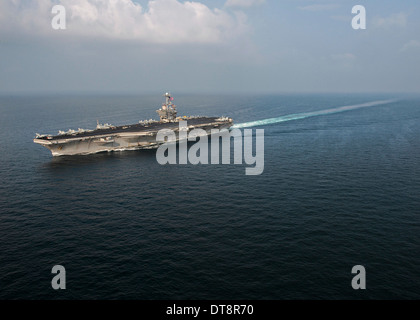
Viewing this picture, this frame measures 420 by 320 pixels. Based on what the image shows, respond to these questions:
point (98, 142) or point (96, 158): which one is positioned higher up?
point (98, 142)

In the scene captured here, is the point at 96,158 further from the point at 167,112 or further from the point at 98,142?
the point at 167,112

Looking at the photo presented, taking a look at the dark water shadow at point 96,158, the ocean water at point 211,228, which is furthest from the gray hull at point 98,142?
the ocean water at point 211,228

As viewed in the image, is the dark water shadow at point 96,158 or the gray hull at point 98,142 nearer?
the dark water shadow at point 96,158

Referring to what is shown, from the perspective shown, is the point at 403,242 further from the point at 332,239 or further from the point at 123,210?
the point at 123,210

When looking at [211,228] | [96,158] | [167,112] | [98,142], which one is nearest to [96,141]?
[98,142]

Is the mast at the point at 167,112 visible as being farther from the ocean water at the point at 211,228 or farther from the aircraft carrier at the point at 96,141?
the ocean water at the point at 211,228

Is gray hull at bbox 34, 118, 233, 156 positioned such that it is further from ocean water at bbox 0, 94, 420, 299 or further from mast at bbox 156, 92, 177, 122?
mast at bbox 156, 92, 177, 122

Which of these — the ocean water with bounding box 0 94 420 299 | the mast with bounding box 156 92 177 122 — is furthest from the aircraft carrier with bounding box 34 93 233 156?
the mast with bounding box 156 92 177 122

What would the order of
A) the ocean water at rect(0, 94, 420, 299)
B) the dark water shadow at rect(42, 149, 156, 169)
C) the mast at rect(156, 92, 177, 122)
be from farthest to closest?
the mast at rect(156, 92, 177, 122) → the dark water shadow at rect(42, 149, 156, 169) → the ocean water at rect(0, 94, 420, 299)
